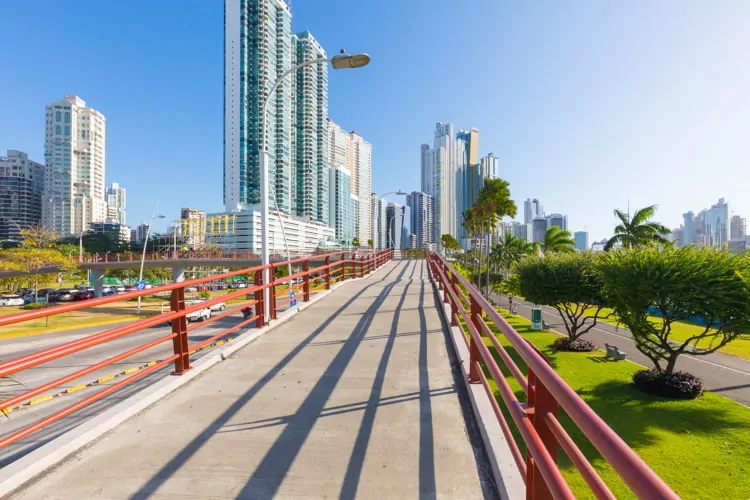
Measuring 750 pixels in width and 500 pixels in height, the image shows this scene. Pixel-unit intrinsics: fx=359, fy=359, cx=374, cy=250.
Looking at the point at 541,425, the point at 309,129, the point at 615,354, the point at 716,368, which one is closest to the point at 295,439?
the point at 541,425

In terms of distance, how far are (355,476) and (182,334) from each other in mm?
2817

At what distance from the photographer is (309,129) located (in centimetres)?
13800

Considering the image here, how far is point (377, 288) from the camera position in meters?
13.0

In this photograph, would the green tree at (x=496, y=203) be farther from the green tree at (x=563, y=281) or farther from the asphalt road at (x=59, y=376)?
the asphalt road at (x=59, y=376)

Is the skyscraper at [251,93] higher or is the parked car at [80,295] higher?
the skyscraper at [251,93]

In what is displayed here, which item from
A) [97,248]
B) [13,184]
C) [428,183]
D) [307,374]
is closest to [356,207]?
[428,183]

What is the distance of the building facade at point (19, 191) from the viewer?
12938cm

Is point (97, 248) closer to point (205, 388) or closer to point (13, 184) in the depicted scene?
point (13, 184)

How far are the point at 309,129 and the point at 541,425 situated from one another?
14653 cm

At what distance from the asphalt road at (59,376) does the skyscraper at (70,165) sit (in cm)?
15060

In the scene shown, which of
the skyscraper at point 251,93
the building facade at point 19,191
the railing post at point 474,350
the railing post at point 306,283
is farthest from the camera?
the building facade at point 19,191

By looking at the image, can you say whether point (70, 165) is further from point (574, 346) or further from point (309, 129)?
point (574, 346)

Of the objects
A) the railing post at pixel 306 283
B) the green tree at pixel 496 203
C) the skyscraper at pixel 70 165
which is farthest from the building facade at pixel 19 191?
the railing post at pixel 306 283

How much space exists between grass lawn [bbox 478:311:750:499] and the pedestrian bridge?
7.34 m
